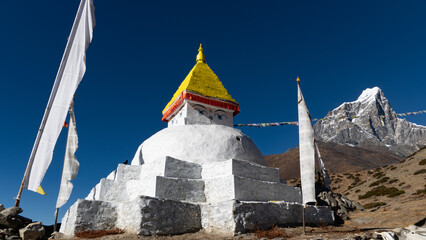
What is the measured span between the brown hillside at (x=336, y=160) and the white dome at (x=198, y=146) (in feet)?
143

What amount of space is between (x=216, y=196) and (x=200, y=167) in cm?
148

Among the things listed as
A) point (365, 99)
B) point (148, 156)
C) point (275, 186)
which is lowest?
point (275, 186)

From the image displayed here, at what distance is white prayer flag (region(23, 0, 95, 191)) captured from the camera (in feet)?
21.7

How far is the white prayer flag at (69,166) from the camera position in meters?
8.35

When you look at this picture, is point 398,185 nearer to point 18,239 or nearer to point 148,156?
point 148,156

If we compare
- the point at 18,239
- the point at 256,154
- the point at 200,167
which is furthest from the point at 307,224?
the point at 18,239

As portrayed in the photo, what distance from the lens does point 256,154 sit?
12852 mm

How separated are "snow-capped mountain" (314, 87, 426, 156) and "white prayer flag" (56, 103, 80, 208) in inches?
4054

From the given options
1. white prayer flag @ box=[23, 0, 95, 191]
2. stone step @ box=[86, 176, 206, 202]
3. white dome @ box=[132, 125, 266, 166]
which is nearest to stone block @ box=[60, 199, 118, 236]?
stone step @ box=[86, 176, 206, 202]

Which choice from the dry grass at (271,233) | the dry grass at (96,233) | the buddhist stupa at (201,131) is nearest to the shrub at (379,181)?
the buddhist stupa at (201,131)

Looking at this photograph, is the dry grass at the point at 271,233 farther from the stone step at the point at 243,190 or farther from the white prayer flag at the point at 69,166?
the white prayer flag at the point at 69,166

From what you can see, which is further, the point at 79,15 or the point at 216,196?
the point at 216,196

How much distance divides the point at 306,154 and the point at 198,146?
453 centimetres

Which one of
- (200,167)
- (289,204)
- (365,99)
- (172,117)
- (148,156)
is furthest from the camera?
(365,99)
